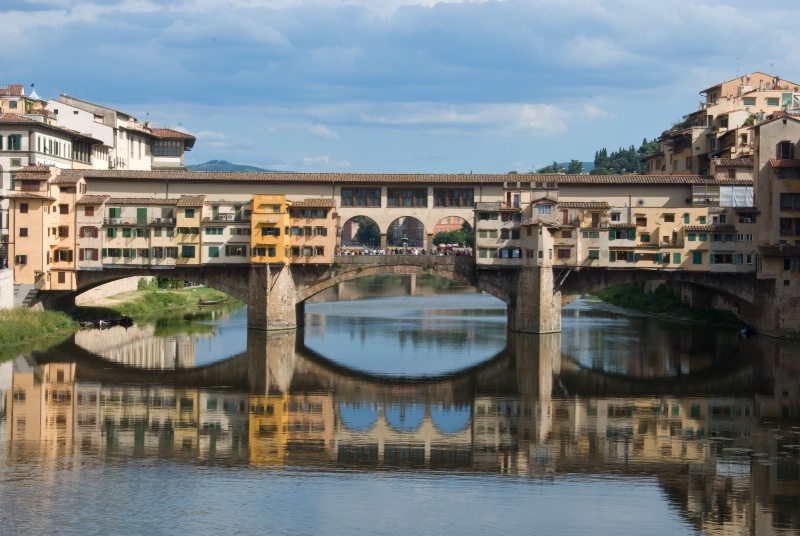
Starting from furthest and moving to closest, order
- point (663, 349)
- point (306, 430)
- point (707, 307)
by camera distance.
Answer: point (707, 307) → point (663, 349) → point (306, 430)

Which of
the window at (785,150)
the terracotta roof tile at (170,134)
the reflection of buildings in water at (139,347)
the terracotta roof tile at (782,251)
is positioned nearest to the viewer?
the reflection of buildings in water at (139,347)

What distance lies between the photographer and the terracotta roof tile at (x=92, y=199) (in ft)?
203

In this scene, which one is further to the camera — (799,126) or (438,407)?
(799,126)

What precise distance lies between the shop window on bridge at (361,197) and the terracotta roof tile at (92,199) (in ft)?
44.6

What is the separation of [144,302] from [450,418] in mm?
38873

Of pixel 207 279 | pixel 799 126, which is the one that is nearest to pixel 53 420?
pixel 207 279

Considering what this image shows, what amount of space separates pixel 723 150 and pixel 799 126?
13876mm

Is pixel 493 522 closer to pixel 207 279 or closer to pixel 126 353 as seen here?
pixel 126 353

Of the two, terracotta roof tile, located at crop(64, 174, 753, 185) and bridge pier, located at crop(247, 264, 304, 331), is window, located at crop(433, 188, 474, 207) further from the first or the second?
bridge pier, located at crop(247, 264, 304, 331)

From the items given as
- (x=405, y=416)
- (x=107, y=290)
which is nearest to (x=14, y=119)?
(x=107, y=290)

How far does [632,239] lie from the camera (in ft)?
204

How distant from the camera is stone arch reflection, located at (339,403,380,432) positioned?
38.8 meters

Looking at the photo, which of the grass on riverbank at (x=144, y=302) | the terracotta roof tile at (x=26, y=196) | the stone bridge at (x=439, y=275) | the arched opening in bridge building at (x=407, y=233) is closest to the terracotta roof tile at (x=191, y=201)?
the stone bridge at (x=439, y=275)

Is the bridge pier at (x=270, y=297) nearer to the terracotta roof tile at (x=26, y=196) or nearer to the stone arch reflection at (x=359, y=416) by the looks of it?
the terracotta roof tile at (x=26, y=196)
